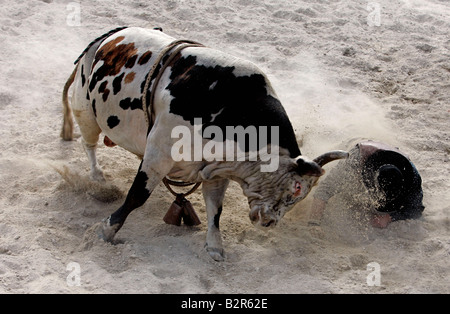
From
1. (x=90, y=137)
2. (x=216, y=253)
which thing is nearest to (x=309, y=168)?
(x=216, y=253)

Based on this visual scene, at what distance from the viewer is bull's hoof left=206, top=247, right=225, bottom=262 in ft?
10.9

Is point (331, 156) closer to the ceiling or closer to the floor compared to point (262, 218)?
closer to the ceiling

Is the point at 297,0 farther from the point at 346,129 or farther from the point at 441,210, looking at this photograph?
the point at 441,210

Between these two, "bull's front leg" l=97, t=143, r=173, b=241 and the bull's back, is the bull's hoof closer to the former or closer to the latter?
"bull's front leg" l=97, t=143, r=173, b=241

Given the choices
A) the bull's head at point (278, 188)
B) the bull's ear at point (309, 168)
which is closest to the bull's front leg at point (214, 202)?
the bull's head at point (278, 188)

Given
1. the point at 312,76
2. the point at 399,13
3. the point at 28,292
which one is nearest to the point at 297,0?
the point at 399,13

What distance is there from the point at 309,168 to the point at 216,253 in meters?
0.79

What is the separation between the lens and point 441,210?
3.88 metres

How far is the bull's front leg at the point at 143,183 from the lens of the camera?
3.27 m

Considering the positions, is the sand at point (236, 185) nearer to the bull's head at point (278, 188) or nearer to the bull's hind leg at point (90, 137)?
the bull's hind leg at point (90, 137)

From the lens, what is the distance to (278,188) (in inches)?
123

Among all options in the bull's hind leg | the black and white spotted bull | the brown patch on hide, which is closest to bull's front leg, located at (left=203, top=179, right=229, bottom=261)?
the black and white spotted bull

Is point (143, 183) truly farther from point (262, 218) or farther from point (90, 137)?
point (90, 137)

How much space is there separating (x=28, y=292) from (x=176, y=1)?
4.82m
